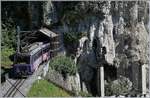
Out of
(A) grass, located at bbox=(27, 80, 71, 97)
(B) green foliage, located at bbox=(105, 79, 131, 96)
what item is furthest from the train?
(B) green foliage, located at bbox=(105, 79, 131, 96)

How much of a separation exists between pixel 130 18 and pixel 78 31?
3.39m

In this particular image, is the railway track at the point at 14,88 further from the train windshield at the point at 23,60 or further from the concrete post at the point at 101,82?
the concrete post at the point at 101,82

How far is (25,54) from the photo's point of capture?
26.0 meters

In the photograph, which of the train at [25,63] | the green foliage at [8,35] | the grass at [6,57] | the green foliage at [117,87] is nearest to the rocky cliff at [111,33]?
the green foliage at [117,87]

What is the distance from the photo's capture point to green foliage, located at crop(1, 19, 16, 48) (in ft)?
98.7

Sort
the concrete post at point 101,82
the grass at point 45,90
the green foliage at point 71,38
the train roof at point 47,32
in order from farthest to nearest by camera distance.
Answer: the concrete post at point 101,82 < the green foliage at point 71,38 < the train roof at point 47,32 < the grass at point 45,90

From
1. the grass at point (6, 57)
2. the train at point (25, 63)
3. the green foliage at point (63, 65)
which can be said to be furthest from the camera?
the green foliage at point (63, 65)

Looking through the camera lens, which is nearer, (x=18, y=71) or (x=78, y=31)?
(x=18, y=71)

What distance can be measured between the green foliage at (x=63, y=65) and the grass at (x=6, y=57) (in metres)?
2.16

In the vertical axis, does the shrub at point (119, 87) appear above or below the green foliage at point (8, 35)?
below

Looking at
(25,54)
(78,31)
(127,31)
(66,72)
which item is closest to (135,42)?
(127,31)

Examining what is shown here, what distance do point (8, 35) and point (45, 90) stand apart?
243 inches

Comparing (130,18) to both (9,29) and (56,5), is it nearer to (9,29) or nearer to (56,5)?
(56,5)

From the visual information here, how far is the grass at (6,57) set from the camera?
27797mm
